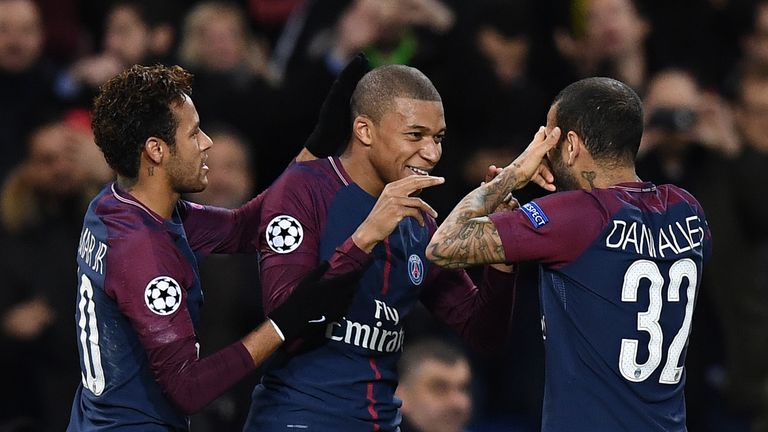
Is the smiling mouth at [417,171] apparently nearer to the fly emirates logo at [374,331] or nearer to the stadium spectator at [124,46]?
the fly emirates logo at [374,331]

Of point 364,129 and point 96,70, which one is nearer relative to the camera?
point 364,129

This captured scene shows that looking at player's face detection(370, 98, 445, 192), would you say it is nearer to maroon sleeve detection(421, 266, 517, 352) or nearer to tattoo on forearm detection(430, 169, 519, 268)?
tattoo on forearm detection(430, 169, 519, 268)

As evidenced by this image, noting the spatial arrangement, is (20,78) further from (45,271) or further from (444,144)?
(444,144)

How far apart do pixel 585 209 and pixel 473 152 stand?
3470 mm

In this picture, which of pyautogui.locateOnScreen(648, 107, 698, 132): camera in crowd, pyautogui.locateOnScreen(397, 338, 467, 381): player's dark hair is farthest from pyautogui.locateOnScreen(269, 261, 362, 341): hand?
pyautogui.locateOnScreen(648, 107, 698, 132): camera in crowd

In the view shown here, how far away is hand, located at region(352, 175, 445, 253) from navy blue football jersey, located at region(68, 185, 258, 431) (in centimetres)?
55

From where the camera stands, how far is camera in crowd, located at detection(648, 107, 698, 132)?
312 inches

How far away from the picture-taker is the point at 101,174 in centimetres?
764

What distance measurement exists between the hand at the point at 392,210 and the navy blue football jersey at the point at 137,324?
1.82ft

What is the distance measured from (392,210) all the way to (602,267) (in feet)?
2.35

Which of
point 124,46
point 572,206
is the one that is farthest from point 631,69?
point 572,206

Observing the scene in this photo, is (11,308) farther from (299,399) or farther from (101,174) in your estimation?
(299,399)

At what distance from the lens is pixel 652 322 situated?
453cm

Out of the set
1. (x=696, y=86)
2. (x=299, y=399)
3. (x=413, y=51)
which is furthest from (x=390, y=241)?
(x=696, y=86)
